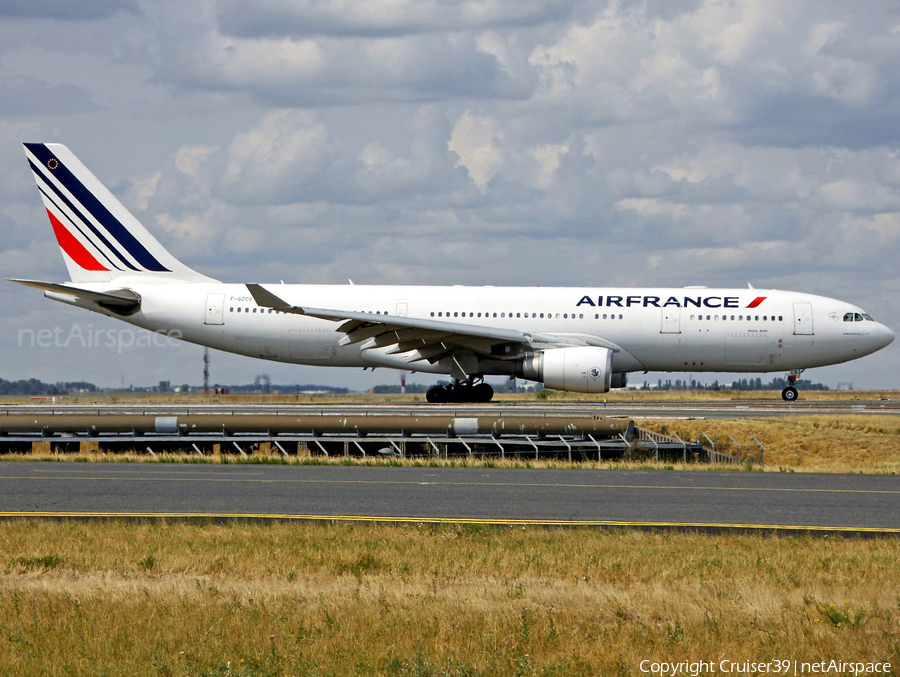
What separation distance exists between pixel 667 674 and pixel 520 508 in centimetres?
738

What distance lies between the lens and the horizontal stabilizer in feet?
115

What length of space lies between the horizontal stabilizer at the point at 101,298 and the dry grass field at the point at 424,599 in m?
23.8

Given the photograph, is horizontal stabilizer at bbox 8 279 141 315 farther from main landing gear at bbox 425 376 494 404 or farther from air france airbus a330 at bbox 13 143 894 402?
main landing gear at bbox 425 376 494 404

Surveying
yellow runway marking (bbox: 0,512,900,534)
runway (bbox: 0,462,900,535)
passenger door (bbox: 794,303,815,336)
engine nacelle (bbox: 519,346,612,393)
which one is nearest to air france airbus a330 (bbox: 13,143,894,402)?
passenger door (bbox: 794,303,815,336)

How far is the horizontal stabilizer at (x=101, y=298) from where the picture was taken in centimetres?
3491

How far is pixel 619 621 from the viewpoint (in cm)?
859

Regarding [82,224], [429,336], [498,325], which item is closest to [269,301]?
[429,336]

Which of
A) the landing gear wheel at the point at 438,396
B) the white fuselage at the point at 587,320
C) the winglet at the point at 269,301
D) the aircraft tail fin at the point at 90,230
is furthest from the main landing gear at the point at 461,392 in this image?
the aircraft tail fin at the point at 90,230

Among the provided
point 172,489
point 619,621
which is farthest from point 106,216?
point 619,621

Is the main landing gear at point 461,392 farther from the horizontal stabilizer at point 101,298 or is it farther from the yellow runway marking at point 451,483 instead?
the yellow runway marking at point 451,483

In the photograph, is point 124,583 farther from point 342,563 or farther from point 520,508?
point 520,508

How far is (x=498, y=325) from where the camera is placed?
3491cm

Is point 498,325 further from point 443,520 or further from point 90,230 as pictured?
point 443,520

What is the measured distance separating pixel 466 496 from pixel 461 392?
1988cm
